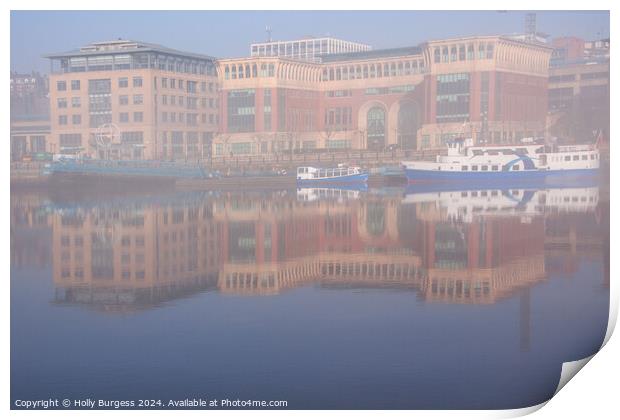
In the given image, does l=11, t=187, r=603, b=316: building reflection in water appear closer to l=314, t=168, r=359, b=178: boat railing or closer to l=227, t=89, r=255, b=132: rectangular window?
l=314, t=168, r=359, b=178: boat railing

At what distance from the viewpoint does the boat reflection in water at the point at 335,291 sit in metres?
5.95

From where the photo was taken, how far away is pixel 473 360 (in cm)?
604

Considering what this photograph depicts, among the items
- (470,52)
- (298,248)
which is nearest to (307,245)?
(298,248)

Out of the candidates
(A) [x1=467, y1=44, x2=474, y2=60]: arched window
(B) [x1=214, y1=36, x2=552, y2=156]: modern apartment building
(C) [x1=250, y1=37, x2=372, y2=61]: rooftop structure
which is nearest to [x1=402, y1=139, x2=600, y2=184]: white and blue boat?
(B) [x1=214, y1=36, x2=552, y2=156]: modern apartment building

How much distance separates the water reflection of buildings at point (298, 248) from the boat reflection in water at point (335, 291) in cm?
1

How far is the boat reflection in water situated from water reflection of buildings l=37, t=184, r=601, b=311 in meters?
0.01

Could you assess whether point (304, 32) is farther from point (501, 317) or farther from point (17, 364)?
point (17, 364)

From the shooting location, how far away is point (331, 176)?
754 cm

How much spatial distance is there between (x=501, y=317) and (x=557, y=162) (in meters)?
1.51

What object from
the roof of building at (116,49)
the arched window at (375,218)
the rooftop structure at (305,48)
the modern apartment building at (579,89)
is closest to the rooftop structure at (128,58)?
the roof of building at (116,49)

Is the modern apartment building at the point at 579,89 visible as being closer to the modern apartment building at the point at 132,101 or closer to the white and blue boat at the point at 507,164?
the white and blue boat at the point at 507,164

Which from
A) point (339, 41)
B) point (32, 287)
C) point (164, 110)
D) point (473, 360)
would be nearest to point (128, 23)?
point (164, 110)

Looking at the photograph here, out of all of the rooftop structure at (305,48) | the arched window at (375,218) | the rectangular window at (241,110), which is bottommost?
the arched window at (375,218)

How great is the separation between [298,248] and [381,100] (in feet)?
4.24
